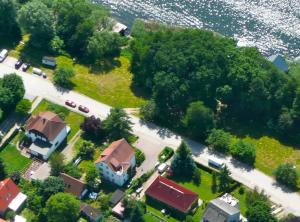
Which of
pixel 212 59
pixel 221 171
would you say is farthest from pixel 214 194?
pixel 212 59

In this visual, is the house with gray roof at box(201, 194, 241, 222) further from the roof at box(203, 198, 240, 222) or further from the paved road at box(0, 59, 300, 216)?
the paved road at box(0, 59, 300, 216)

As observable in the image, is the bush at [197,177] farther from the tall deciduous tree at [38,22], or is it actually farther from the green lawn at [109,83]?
the tall deciduous tree at [38,22]

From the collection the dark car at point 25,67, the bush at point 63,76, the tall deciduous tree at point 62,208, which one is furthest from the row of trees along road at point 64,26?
the tall deciduous tree at point 62,208

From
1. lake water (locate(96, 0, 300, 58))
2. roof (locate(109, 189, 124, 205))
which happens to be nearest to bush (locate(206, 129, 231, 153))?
roof (locate(109, 189, 124, 205))

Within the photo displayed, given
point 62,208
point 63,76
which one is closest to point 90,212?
point 62,208

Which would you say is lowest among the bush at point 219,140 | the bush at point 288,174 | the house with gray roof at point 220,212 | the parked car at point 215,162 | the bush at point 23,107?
the bush at point 23,107

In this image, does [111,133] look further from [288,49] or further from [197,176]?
[288,49]

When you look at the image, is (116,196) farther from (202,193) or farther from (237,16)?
(237,16)
